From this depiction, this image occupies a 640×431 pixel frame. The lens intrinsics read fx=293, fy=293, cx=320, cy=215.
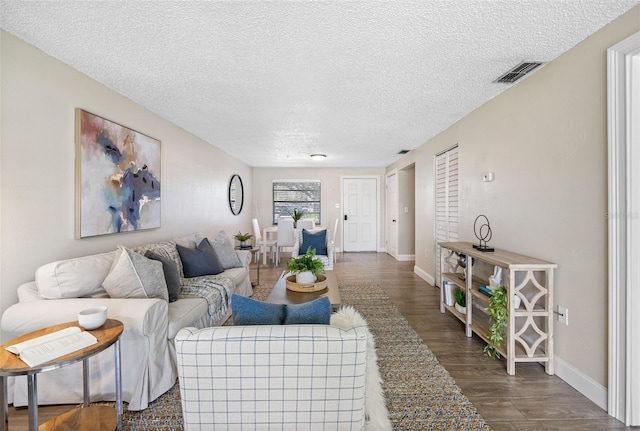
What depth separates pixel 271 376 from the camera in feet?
3.47

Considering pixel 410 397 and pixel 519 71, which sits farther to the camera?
pixel 519 71

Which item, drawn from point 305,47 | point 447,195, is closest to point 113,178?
point 305,47

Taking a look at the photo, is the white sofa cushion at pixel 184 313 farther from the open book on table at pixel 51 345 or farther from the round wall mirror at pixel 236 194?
the round wall mirror at pixel 236 194

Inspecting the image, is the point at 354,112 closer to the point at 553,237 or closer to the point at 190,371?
the point at 553,237

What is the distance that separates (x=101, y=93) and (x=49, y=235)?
4.12 feet

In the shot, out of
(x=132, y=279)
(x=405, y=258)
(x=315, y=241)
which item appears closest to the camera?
(x=132, y=279)

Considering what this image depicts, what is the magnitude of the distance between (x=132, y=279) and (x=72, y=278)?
1.10 feet

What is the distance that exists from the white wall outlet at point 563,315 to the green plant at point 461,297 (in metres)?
0.87

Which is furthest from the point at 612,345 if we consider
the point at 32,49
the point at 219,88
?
the point at 32,49

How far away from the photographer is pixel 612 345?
167 centimetres

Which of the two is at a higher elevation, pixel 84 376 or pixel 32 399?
pixel 32 399

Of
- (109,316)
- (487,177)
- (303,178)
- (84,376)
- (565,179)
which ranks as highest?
(303,178)

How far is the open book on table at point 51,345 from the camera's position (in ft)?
3.93

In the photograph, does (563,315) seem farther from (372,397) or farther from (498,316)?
(372,397)
